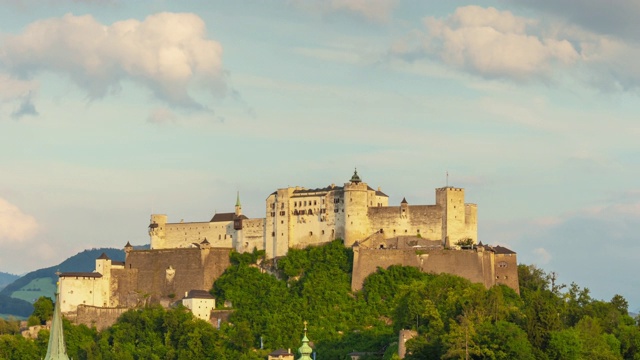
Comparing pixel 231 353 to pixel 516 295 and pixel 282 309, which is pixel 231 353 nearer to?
pixel 282 309

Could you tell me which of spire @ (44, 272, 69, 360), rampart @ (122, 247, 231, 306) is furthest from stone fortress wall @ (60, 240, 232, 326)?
spire @ (44, 272, 69, 360)

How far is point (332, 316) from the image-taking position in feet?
309

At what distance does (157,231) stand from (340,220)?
1557 centimetres

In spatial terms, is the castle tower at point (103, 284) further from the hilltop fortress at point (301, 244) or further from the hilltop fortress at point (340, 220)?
the hilltop fortress at point (340, 220)

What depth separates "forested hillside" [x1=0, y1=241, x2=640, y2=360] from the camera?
8088 centimetres

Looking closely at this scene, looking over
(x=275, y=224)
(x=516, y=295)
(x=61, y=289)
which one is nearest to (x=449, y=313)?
(x=516, y=295)

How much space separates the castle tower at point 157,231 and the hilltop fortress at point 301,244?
0.07 meters

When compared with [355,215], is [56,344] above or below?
below

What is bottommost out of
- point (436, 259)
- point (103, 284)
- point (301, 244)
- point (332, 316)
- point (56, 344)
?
point (56, 344)

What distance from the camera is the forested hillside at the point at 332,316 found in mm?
80875

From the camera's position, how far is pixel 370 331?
301 feet

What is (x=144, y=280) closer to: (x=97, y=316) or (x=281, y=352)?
(x=97, y=316)

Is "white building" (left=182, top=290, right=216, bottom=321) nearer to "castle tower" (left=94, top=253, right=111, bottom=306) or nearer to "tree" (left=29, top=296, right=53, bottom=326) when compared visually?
"castle tower" (left=94, top=253, right=111, bottom=306)

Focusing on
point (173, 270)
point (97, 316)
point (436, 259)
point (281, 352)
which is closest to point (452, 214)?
point (436, 259)
